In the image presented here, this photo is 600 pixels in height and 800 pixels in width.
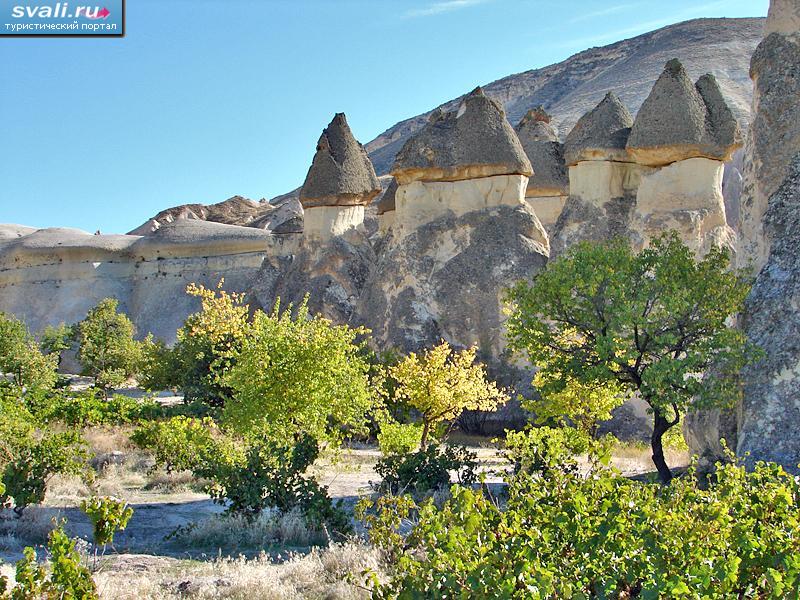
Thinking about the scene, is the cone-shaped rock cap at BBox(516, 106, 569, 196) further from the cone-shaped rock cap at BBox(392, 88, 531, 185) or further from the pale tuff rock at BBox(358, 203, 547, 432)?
the pale tuff rock at BBox(358, 203, 547, 432)

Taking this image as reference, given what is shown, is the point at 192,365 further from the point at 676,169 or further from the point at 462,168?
the point at 676,169

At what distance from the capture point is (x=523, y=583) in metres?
3.68

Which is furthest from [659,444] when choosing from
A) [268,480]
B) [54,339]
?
[54,339]

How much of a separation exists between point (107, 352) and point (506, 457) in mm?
17684

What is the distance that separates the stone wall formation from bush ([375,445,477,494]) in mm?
2397

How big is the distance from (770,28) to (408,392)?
6.29 meters

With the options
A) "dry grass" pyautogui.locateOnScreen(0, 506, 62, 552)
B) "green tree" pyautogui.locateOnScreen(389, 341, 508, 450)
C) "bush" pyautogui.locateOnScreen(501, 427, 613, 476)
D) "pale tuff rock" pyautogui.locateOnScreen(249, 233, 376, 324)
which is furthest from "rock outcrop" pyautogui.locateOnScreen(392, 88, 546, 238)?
"dry grass" pyautogui.locateOnScreen(0, 506, 62, 552)

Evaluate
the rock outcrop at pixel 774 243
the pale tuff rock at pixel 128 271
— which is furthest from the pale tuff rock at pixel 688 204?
the pale tuff rock at pixel 128 271

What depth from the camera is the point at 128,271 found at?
33.4 meters

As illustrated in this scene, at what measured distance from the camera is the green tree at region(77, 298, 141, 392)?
890 inches

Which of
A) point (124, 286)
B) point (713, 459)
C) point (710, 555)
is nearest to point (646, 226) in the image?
point (713, 459)

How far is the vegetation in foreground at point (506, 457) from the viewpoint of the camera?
3893 millimetres

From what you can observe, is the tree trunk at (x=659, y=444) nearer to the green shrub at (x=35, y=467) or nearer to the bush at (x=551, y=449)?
the bush at (x=551, y=449)

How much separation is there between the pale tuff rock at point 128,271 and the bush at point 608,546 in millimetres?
28165
